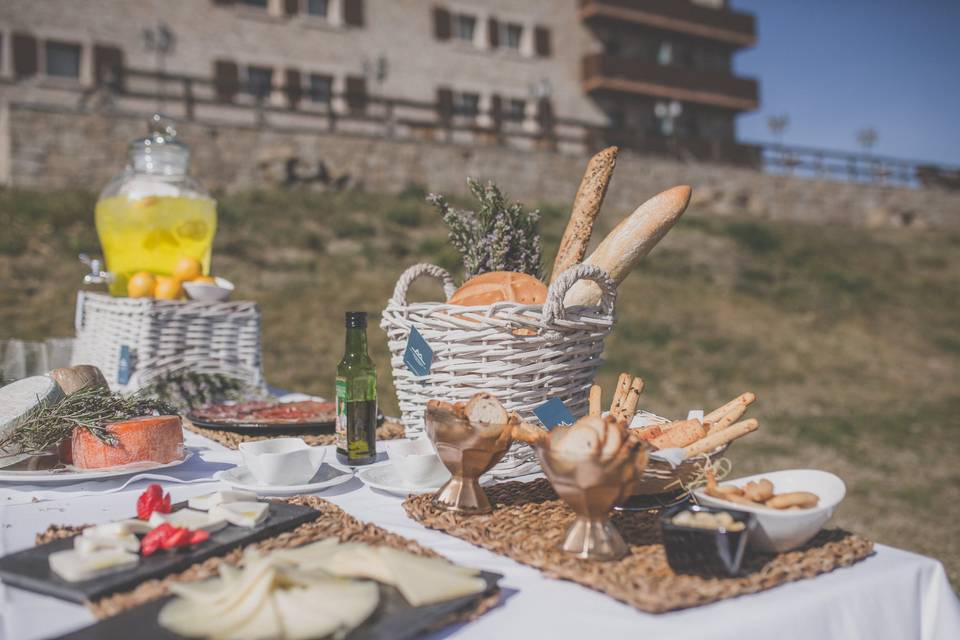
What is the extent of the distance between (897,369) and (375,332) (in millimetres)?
6671

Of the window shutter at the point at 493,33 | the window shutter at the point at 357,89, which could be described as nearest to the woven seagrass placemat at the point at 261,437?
the window shutter at the point at 357,89

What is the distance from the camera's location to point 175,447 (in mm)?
1635

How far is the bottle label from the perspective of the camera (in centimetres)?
164

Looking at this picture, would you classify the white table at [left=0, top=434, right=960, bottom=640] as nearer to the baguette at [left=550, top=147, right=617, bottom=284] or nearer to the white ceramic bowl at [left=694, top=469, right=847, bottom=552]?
the white ceramic bowl at [left=694, top=469, right=847, bottom=552]

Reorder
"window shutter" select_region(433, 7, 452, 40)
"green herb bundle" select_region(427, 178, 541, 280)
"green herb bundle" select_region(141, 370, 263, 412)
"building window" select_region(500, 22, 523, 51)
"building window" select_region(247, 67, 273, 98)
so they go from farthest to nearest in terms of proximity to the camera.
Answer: "building window" select_region(500, 22, 523, 51) → "window shutter" select_region(433, 7, 452, 40) → "building window" select_region(247, 67, 273, 98) → "green herb bundle" select_region(141, 370, 263, 412) → "green herb bundle" select_region(427, 178, 541, 280)

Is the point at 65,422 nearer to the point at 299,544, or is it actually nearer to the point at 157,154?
the point at 299,544

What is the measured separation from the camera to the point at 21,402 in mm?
1578

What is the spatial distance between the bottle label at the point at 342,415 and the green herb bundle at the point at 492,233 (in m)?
0.54

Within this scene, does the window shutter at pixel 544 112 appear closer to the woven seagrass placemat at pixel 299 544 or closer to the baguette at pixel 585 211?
the baguette at pixel 585 211

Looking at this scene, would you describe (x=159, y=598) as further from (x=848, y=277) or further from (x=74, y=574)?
(x=848, y=277)

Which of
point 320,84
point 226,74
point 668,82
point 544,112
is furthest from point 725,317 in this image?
point 668,82

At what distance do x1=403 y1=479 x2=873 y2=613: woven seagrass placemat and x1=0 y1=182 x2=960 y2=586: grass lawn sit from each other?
3.68 meters

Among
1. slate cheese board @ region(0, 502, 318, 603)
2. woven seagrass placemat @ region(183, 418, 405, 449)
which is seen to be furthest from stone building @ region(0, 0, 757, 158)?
slate cheese board @ region(0, 502, 318, 603)

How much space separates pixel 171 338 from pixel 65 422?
0.81m
